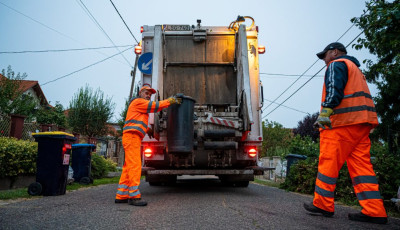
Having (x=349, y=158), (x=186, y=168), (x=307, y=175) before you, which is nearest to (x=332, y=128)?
(x=349, y=158)

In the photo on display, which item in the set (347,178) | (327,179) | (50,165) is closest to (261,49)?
(347,178)

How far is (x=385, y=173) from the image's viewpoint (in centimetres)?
482

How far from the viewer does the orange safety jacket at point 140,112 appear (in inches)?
169

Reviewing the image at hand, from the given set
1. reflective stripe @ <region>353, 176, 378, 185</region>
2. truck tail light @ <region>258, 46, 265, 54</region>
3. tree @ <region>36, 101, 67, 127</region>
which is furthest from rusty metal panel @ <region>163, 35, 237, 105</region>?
tree @ <region>36, 101, 67, 127</region>

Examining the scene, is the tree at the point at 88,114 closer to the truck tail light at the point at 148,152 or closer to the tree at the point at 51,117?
the tree at the point at 51,117

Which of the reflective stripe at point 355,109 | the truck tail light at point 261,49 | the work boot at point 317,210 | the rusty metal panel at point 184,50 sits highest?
the rusty metal panel at point 184,50

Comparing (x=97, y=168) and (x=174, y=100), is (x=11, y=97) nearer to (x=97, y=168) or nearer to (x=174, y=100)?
(x=97, y=168)

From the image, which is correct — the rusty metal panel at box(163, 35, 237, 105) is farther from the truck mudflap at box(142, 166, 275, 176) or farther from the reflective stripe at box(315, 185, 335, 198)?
the reflective stripe at box(315, 185, 335, 198)

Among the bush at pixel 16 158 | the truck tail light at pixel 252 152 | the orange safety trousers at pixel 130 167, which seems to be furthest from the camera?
the bush at pixel 16 158

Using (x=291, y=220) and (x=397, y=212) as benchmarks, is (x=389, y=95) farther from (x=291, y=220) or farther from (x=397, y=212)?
(x=291, y=220)

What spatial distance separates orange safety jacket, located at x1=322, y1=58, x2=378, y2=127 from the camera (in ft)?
10.2

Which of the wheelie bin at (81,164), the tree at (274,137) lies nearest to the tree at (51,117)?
the tree at (274,137)

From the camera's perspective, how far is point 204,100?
249 inches

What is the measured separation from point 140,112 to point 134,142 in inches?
16.9
